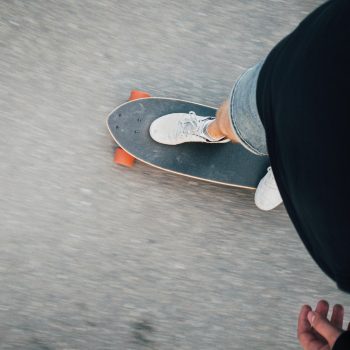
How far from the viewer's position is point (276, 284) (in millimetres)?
2174

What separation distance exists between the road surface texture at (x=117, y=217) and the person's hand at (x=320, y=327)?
816 mm

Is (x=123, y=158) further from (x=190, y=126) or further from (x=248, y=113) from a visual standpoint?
(x=248, y=113)

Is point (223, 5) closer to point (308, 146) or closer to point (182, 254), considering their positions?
point (182, 254)

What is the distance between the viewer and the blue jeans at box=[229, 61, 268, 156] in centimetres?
140

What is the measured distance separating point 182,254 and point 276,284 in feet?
1.68

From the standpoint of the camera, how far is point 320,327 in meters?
1.26

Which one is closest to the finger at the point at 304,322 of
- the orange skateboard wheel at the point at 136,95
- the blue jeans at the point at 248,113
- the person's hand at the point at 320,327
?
the person's hand at the point at 320,327

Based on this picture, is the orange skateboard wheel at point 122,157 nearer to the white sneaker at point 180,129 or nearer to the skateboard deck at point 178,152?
the skateboard deck at point 178,152

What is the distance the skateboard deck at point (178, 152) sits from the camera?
2.06 metres

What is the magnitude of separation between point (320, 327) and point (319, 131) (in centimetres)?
64

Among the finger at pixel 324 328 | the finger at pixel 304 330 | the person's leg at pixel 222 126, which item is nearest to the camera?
the finger at pixel 324 328

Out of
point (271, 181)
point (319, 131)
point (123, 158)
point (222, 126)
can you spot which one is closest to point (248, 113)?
point (222, 126)

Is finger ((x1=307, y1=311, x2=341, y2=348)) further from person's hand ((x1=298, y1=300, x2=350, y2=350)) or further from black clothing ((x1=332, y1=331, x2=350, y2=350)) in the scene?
black clothing ((x1=332, y1=331, x2=350, y2=350))

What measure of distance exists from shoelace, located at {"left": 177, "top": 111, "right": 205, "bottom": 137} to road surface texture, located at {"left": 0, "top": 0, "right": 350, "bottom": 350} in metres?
0.27
